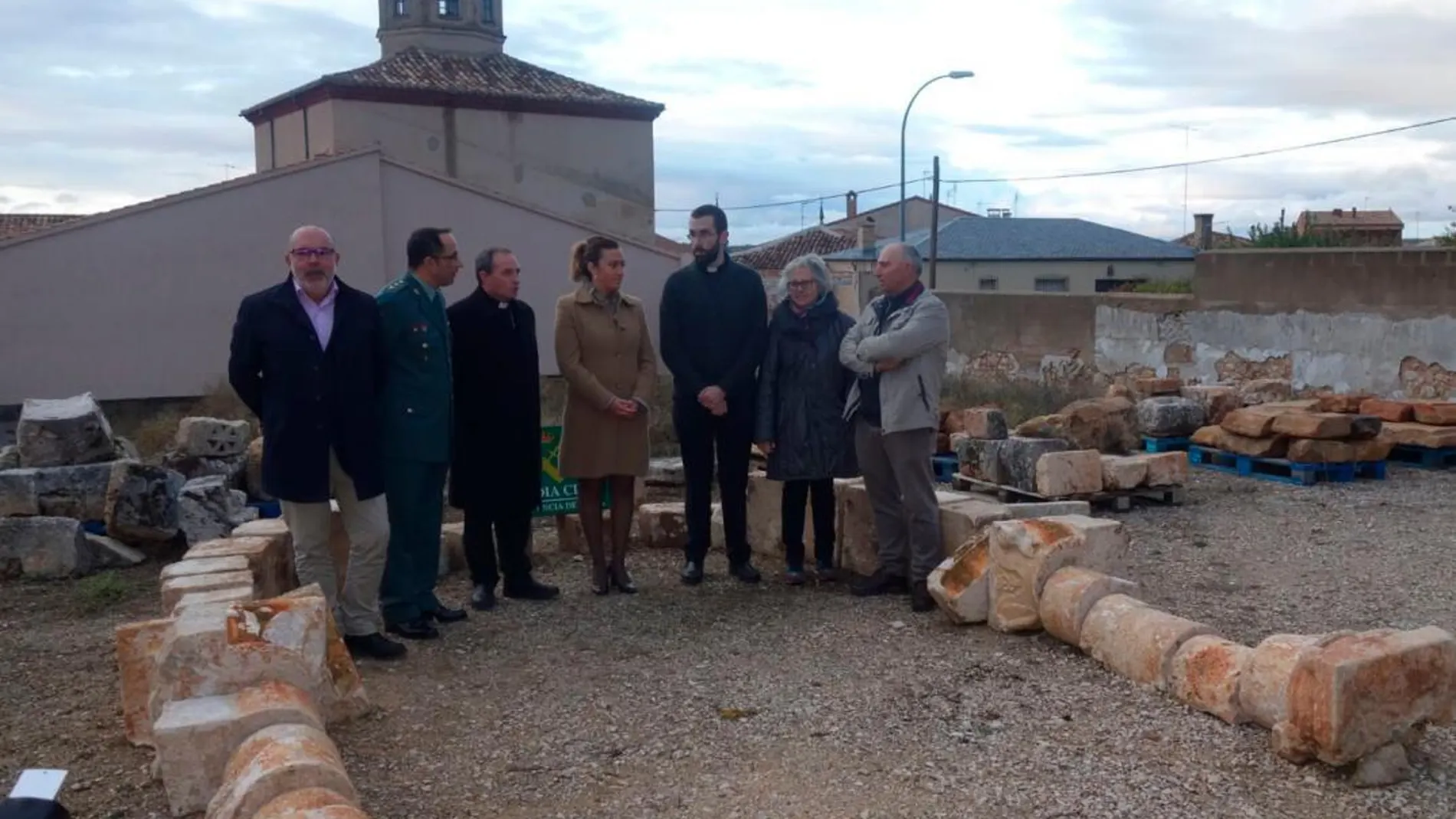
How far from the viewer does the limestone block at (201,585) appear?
190 inches

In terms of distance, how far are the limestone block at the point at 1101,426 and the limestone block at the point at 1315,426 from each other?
48.7 inches

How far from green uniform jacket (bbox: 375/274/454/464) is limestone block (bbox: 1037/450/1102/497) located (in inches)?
183

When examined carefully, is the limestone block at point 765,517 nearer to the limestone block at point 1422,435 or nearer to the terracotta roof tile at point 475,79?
the limestone block at point 1422,435

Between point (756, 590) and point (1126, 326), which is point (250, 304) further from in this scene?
point (1126, 326)

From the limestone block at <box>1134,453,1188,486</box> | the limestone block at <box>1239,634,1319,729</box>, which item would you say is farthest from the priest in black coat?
the limestone block at <box>1134,453,1188,486</box>

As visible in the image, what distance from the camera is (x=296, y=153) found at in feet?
89.2

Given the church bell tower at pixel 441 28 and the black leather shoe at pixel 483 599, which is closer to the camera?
the black leather shoe at pixel 483 599

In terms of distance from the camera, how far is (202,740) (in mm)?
3812

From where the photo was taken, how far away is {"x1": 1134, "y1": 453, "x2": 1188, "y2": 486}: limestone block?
928cm

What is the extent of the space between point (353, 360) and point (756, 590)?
2.53 m

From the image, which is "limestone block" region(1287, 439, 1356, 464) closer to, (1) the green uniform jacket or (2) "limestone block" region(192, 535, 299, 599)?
(1) the green uniform jacket

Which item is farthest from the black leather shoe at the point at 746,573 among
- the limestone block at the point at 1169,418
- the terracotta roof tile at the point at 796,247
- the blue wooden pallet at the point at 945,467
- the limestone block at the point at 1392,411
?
the terracotta roof tile at the point at 796,247

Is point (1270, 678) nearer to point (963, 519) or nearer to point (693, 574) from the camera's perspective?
point (963, 519)

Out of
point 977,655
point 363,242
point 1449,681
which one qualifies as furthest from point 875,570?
point 363,242
